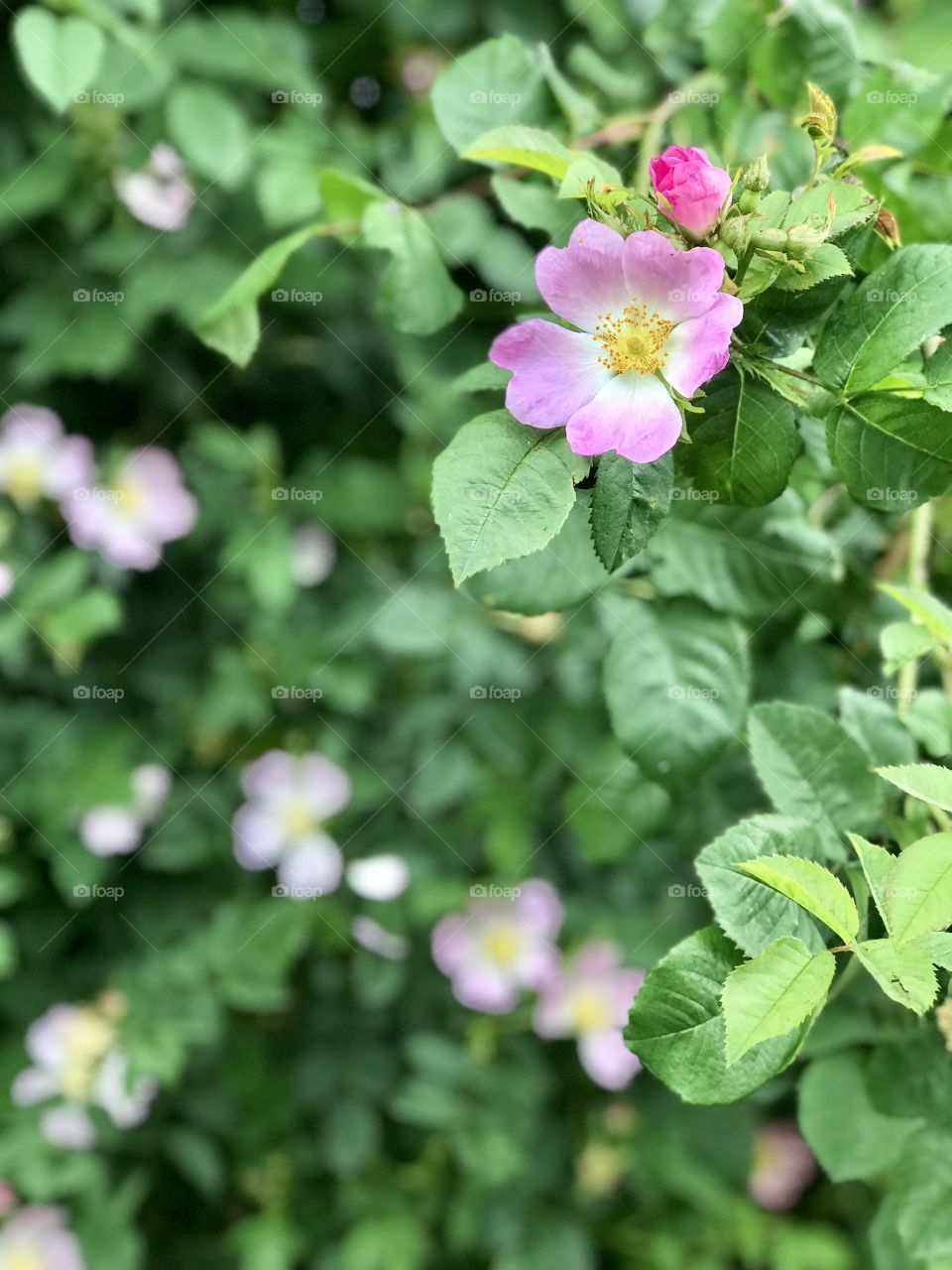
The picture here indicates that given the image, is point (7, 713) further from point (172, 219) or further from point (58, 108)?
point (58, 108)

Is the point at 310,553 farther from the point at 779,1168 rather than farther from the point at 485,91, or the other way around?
the point at 779,1168

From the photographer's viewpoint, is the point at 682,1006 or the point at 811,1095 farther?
the point at 811,1095

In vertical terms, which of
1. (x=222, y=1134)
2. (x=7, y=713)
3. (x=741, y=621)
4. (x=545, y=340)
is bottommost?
(x=222, y=1134)

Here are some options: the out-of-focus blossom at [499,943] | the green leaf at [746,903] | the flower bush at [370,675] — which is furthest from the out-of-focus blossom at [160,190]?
the green leaf at [746,903]

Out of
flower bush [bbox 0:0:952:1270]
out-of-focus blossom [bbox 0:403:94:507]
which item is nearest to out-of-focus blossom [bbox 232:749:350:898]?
flower bush [bbox 0:0:952:1270]

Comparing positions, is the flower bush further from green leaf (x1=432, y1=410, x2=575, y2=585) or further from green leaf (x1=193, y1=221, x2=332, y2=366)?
green leaf (x1=432, y1=410, x2=575, y2=585)

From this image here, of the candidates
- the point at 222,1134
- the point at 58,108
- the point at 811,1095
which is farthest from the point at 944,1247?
the point at 222,1134
